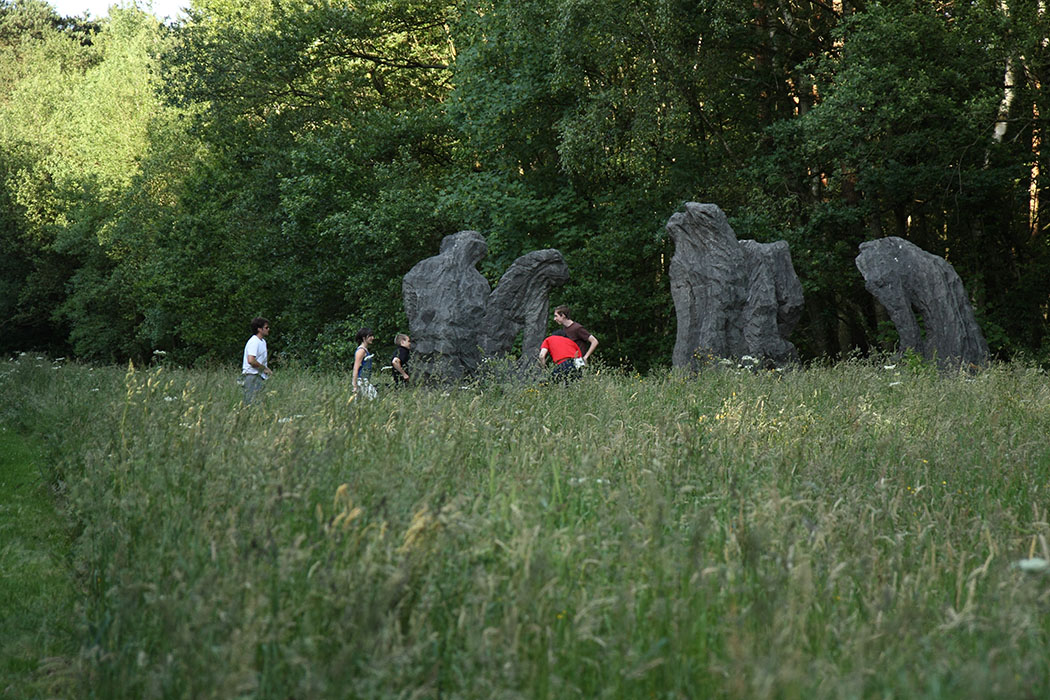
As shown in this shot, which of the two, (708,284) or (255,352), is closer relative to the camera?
(255,352)

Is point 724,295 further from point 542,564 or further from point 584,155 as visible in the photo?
point 542,564

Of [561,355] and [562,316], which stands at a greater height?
[562,316]

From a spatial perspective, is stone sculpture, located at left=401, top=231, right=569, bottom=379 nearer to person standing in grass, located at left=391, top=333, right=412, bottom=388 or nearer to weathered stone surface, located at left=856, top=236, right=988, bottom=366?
person standing in grass, located at left=391, top=333, right=412, bottom=388

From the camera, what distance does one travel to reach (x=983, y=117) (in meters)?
17.3

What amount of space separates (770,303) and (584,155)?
7017 mm

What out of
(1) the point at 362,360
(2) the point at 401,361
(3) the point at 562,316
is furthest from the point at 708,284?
(1) the point at 362,360

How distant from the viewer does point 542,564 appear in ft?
9.96

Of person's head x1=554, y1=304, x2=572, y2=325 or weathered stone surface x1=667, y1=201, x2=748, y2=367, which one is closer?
person's head x1=554, y1=304, x2=572, y2=325

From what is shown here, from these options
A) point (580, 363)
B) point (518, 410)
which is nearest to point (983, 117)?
point (580, 363)

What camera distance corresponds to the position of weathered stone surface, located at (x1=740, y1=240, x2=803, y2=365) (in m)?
15.0

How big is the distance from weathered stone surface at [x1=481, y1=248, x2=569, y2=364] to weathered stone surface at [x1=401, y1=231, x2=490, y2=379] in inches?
17.6

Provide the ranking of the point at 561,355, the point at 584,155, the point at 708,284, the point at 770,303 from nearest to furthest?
the point at 561,355 → the point at 770,303 → the point at 708,284 → the point at 584,155

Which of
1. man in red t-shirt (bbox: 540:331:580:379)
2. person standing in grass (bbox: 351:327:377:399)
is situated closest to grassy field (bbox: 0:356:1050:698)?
person standing in grass (bbox: 351:327:377:399)

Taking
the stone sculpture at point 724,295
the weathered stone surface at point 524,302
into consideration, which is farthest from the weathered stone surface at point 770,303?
the weathered stone surface at point 524,302
